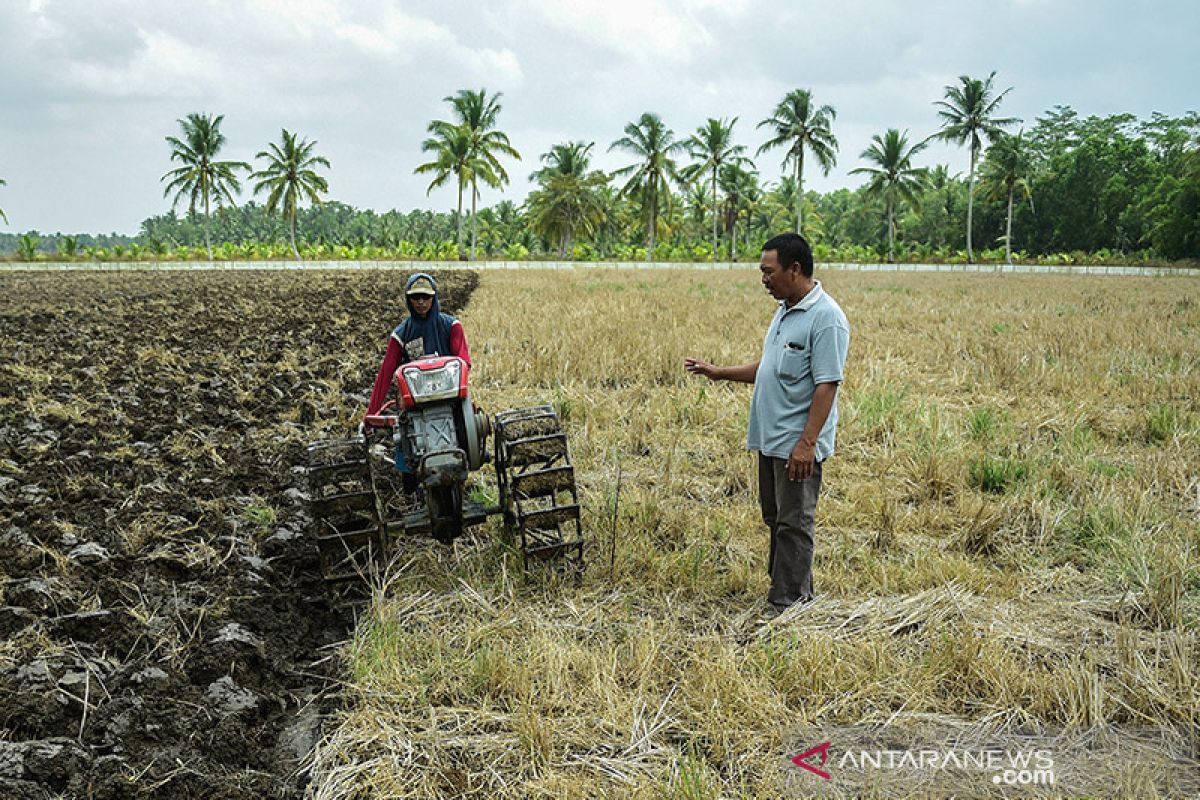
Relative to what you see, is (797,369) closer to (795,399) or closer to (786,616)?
(795,399)

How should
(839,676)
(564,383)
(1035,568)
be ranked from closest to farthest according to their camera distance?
(839,676) < (1035,568) < (564,383)

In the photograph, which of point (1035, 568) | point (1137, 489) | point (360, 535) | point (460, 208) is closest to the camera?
point (360, 535)

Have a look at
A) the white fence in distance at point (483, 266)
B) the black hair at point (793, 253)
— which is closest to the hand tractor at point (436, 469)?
the black hair at point (793, 253)

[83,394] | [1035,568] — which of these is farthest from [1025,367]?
[83,394]

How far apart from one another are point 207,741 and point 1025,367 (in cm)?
878

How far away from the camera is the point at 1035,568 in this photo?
4383 millimetres

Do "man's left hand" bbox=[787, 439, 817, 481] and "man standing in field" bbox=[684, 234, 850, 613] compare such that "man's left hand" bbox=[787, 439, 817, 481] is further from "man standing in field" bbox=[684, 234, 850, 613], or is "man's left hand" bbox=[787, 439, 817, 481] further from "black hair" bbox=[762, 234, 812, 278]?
"black hair" bbox=[762, 234, 812, 278]

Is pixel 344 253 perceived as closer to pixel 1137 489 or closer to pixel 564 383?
pixel 564 383

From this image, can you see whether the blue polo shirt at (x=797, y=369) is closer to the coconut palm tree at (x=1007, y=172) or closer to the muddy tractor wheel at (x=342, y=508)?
the muddy tractor wheel at (x=342, y=508)

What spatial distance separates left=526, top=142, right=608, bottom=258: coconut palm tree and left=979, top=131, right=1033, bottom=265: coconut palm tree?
89.4ft

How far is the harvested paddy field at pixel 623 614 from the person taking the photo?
2.89 meters

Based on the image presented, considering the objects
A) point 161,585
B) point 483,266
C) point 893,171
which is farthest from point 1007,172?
point 161,585

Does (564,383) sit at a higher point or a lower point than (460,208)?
lower

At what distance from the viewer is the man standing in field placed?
3.72m
